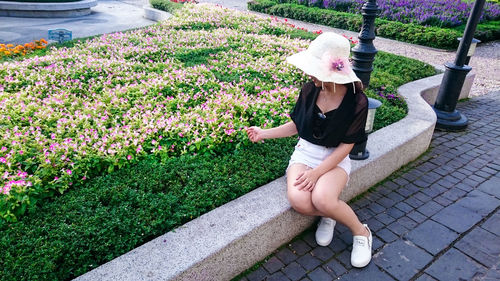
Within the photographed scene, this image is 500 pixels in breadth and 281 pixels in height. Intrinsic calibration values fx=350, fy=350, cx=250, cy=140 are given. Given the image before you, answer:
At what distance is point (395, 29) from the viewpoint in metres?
11.5

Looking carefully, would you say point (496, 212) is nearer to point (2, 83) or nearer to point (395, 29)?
point (2, 83)

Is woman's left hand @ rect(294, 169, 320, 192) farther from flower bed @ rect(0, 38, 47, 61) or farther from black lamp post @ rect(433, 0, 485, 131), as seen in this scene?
flower bed @ rect(0, 38, 47, 61)

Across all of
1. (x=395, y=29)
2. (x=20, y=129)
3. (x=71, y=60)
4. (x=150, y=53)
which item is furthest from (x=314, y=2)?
(x=20, y=129)

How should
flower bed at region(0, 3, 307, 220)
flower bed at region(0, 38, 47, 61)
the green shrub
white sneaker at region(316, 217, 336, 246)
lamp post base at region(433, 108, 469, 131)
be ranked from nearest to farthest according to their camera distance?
white sneaker at region(316, 217, 336, 246)
flower bed at region(0, 3, 307, 220)
lamp post base at region(433, 108, 469, 131)
flower bed at region(0, 38, 47, 61)
the green shrub

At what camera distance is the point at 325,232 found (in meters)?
3.02

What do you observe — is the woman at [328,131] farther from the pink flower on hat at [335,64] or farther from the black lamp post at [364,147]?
the black lamp post at [364,147]

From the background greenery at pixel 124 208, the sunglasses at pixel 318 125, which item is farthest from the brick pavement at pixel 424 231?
the sunglasses at pixel 318 125

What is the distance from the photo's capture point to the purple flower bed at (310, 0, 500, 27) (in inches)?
475

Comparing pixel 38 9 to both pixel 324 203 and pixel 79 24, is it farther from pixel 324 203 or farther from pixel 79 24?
pixel 324 203

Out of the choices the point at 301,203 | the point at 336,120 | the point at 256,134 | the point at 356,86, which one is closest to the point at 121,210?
the point at 256,134

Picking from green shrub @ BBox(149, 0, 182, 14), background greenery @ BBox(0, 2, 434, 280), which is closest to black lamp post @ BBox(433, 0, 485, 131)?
background greenery @ BBox(0, 2, 434, 280)

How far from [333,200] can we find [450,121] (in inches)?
142

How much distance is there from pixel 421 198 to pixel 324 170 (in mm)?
1537

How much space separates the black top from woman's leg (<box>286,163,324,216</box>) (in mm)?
328
